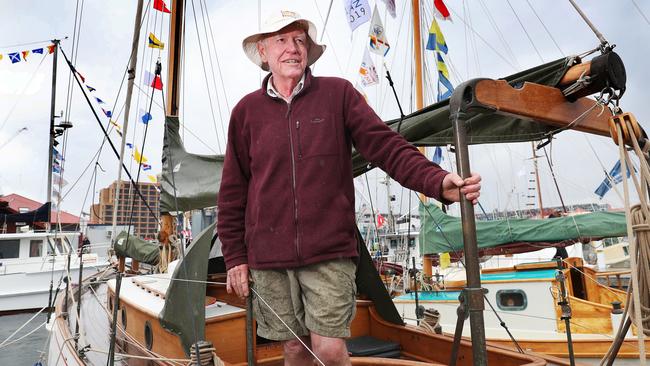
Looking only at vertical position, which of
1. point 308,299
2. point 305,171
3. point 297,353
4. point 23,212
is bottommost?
point 297,353

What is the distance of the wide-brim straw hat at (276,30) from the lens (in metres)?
1.84

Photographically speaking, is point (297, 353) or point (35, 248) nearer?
point (297, 353)

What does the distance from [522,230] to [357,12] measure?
18.1ft

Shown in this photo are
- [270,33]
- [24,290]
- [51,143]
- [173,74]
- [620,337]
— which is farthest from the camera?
[24,290]

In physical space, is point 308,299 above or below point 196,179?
below

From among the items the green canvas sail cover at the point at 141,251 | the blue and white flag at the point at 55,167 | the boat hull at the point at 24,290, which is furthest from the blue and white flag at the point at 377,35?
the boat hull at the point at 24,290

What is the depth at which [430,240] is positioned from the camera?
29.2 feet

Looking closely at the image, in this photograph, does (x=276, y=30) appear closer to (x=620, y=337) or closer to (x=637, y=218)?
(x=637, y=218)

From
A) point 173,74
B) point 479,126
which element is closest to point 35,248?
point 173,74

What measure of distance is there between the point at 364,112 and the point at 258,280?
0.85 m

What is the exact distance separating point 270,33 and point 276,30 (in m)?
0.08

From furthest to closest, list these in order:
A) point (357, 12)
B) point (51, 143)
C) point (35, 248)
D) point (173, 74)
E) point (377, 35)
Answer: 1. point (35, 248)
2. point (51, 143)
3. point (377, 35)
4. point (357, 12)
5. point (173, 74)

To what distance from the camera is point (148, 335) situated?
3.77 m

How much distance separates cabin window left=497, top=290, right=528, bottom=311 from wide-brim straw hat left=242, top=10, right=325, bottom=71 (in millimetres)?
6497
